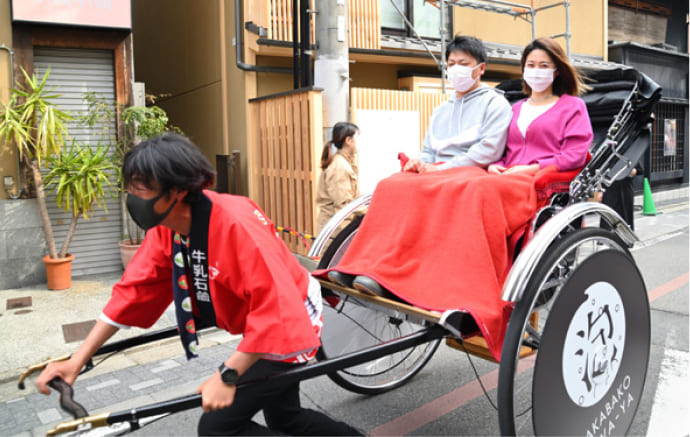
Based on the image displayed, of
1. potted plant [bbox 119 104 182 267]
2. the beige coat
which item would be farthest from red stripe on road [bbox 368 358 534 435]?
potted plant [bbox 119 104 182 267]

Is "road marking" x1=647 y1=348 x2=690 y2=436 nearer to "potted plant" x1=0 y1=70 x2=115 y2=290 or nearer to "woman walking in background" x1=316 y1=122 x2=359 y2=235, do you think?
"woman walking in background" x1=316 y1=122 x2=359 y2=235

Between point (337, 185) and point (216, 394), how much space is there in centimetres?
416

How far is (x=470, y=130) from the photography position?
12.1 ft

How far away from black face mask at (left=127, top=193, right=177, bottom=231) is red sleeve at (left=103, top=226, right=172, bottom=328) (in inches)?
10.0

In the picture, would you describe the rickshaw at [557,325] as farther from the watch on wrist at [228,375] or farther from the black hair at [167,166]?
the black hair at [167,166]

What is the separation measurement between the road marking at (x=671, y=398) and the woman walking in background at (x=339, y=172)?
3.17 meters

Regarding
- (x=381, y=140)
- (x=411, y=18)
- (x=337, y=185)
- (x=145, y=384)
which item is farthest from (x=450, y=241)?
(x=411, y=18)

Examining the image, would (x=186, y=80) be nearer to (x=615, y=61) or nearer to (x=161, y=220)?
(x=161, y=220)

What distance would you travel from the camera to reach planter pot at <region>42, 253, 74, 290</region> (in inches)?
265

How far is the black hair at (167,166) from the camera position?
1.98m

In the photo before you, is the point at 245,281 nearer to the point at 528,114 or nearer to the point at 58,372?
the point at 58,372

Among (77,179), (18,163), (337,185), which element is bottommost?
(337,185)

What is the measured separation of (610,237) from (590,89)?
61.4 inches

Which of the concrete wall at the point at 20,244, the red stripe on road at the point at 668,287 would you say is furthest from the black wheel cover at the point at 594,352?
the concrete wall at the point at 20,244
